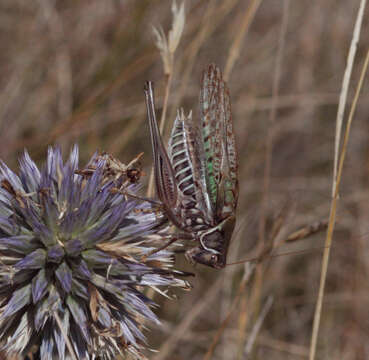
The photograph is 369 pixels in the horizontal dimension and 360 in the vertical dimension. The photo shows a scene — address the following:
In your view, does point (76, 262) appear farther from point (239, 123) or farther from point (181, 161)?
point (239, 123)

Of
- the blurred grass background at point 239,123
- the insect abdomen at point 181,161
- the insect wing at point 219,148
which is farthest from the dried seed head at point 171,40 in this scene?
the blurred grass background at point 239,123

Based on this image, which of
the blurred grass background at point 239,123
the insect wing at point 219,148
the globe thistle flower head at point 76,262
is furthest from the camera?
the blurred grass background at point 239,123

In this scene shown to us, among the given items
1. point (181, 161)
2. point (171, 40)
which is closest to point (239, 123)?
point (171, 40)

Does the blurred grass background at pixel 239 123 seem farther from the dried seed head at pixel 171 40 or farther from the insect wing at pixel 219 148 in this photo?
the insect wing at pixel 219 148

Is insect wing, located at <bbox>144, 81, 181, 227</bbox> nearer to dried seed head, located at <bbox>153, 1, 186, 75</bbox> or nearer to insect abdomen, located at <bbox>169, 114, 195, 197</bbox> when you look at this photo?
insect abdomen, located at <bbox>169, 114, 195, 197</bbox>

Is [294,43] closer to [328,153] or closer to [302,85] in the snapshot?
[302,85]

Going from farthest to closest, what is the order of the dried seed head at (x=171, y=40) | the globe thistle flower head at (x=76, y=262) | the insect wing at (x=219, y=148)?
the dried seed head at (x=171, y=40) < the insect wing at (x=219, y=148) < the globe thistle flower head at (x=76, y=262)

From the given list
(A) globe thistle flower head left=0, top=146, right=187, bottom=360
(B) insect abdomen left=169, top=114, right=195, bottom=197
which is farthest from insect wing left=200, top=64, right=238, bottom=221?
(A) globe thistle flower head left=0, top=146, right=187, bottom=360

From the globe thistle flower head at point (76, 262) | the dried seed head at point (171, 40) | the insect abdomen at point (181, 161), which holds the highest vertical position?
the dried seed head at point (171, 40)
